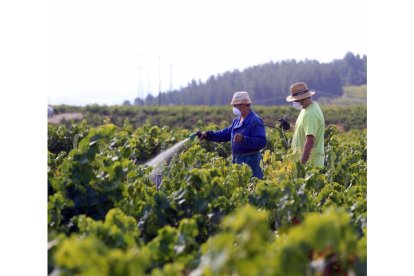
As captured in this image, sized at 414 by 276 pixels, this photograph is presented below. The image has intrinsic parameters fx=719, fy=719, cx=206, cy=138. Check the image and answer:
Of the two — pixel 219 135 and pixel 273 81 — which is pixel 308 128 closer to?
pixel 219 135

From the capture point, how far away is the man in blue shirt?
281 inches

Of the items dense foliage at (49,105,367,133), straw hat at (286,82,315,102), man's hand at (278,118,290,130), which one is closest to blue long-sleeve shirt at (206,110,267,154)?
man's hand at (278,118,290,130)

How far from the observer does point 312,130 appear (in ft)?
Result: 22.1

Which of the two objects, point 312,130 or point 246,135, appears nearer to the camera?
point 312,130

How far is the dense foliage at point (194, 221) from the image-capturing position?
2.51 m

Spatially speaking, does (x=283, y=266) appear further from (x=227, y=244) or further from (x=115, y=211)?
(x=115, y=211)

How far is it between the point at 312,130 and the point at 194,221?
3423 millimetres

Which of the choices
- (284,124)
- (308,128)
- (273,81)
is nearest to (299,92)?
(308,128)

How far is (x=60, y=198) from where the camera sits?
4109 millimetres

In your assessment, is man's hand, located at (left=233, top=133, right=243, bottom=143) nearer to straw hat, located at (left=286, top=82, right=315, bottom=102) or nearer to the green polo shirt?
the green polo shirt

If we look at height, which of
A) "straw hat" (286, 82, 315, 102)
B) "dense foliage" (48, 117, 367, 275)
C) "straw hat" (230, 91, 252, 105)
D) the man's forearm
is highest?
"straw hat" (286, 82, 315, 102)

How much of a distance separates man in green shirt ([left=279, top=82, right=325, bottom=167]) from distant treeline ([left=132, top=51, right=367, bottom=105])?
264 feet

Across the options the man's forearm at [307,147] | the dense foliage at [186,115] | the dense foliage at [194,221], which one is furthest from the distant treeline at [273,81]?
the dense foliage at [194,221]

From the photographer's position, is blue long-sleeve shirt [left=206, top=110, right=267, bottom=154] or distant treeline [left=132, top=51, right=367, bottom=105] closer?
blue long-sleeve shirt [left=206, top=110, right=267, bottom=154]
